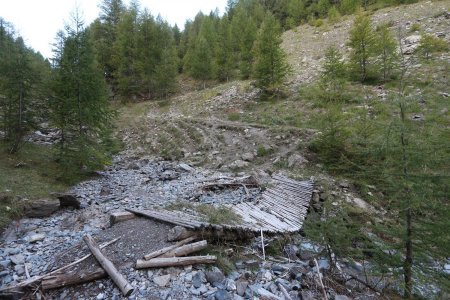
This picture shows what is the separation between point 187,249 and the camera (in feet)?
19.6

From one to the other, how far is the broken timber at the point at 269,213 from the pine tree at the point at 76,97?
772 centimetres

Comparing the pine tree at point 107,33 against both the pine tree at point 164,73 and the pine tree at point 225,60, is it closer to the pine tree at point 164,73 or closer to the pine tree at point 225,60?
the pine tree at point 164,73

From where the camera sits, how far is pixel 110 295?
4770mm

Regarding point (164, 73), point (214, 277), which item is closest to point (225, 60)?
point (164, 73)

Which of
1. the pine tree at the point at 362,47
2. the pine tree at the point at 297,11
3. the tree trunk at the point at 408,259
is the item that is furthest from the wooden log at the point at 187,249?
the pine tree at the point at 297,11

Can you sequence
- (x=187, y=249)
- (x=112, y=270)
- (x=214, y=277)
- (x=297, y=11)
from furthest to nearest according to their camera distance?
(x=297, y=11) → (x=187, y=249) → (x=214, y=277) → (x=112, y=270)

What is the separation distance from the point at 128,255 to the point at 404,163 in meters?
6.10

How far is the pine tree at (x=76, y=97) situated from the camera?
45.2ft

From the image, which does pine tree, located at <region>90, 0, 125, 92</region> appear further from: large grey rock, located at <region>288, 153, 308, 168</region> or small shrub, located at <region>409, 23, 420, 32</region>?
small shrub, located at <region>409, 23, 420, 32</region>

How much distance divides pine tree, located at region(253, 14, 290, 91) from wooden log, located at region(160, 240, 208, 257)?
19816mm

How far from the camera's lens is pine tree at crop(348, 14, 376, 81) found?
21.4m

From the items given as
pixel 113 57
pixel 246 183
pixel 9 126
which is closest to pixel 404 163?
pixel 246 183

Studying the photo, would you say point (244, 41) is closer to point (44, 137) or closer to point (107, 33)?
point (107, 33)

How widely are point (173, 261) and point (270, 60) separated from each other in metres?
21.0
